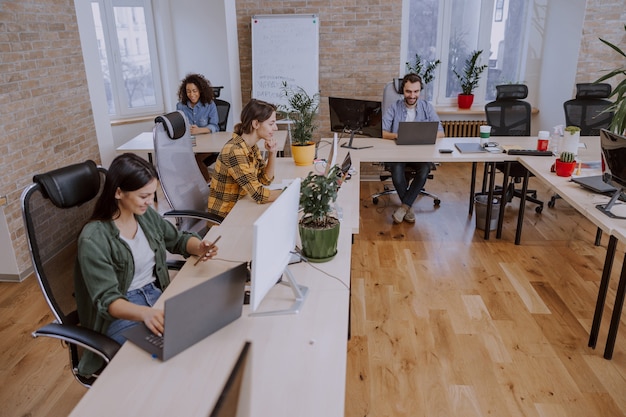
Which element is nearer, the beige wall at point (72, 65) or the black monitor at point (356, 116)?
the beige wall at point (72, 65)

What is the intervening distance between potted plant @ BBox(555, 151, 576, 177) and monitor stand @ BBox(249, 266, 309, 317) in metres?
2.24

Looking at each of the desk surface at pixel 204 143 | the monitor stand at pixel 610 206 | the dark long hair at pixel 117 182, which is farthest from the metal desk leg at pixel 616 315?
the desk surface at pixel 204 143

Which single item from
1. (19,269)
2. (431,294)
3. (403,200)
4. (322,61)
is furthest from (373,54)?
(19,269)

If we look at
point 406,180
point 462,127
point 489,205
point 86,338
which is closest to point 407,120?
point 406,180

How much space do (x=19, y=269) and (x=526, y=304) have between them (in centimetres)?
352

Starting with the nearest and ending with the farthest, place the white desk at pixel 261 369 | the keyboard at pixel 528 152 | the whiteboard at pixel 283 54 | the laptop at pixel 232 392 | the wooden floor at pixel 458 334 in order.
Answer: the laptop at pixel 232 392 < the white desk at pixel 261 369 < the wooden floor at pixel 458 334 < the keyboard at pixel 528 152 < the whiteboard at pixel 283 54

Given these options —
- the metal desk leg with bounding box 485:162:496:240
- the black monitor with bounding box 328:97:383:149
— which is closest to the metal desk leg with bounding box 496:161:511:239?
the metal desk leg with bounding box 485:162:496:240

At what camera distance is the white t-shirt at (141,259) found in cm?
198

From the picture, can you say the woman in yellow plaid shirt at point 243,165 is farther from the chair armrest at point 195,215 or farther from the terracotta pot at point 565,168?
the terracotta pot at point 565,168

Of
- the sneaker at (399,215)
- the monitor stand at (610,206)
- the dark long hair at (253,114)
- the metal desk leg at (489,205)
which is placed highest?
the dark long hair at (253,114)

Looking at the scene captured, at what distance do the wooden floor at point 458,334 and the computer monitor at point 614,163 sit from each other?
2.55 feet

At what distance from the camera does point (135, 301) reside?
1.97 m

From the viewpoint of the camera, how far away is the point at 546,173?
11.2 ft

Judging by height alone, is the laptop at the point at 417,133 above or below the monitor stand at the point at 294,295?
above
